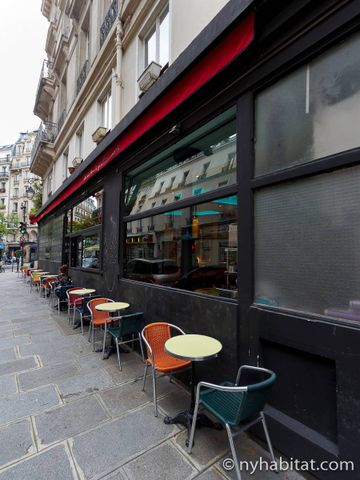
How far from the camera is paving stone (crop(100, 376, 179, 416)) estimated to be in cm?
306

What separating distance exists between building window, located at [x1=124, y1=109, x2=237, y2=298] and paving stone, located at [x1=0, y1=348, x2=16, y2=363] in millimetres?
2537

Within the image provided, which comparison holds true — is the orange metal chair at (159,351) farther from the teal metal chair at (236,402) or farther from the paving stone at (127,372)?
the teal metal chair at (236,402)

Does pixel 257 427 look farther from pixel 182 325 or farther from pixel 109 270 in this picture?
pixel 109 270

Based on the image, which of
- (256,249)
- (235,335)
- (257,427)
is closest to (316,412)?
(257,427)

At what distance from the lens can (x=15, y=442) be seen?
2473 millimetres

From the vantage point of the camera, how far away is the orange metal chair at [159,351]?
120 inches

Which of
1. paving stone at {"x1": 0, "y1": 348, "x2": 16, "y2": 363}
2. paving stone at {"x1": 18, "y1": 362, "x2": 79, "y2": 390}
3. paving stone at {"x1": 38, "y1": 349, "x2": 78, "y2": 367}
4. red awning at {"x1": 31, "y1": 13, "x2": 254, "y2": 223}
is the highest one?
red awning at {"x1": 31, "y1": 13, "x2": 254, "y2": 223}

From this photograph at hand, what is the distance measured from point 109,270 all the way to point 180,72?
179 inches

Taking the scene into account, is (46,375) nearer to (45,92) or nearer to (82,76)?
(82,76)

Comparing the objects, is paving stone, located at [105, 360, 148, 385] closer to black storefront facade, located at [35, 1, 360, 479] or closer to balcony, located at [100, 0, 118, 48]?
black storefront facade, located at [35, 1, 360, 479]

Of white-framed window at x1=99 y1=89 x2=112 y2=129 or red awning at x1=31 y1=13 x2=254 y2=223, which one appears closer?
red awning at x1=31 y1=13 x2=254 y2=223

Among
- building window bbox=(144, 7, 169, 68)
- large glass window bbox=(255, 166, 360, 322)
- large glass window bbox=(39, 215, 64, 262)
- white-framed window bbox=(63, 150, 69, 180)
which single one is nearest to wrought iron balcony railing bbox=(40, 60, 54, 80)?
white-framed window bbox=(63, 150, 69, 180)

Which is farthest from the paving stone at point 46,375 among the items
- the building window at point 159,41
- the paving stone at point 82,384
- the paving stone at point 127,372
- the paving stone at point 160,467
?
the building window at point 159,41

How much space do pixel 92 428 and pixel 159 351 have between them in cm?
113
